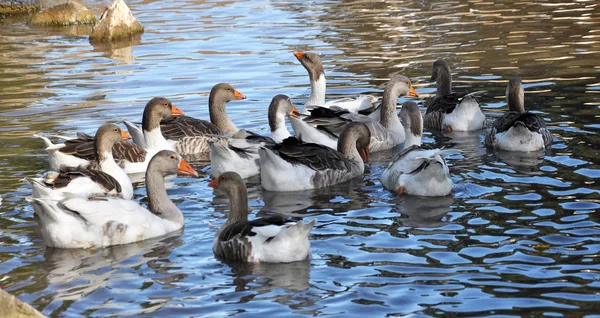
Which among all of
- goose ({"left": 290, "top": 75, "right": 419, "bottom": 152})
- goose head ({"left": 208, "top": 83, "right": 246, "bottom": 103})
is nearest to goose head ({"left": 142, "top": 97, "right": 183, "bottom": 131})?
goose head ({"left": 208, "top": 83, "right": 246, "bottom": 103})

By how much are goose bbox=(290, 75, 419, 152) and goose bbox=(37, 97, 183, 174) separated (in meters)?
2.01

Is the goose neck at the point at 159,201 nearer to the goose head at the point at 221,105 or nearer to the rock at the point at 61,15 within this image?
the goose head at the point at 221,105

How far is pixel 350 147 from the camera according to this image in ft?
45.5

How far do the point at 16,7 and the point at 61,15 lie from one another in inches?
135

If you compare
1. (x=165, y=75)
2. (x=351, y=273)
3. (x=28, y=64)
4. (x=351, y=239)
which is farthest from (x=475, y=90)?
(x=28, y=64)

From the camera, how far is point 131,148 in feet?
47.1

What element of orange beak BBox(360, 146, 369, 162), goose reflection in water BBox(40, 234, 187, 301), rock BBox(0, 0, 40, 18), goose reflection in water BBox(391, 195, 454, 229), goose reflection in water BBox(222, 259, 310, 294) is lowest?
goose reflection in water BBox(222, 259, 310, 294)

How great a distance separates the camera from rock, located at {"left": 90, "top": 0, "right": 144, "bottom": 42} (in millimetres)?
26734

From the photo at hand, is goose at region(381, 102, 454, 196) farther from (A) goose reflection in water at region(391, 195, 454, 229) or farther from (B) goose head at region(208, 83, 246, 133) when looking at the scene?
(B) goose head at region(208, 83, 246, 133)

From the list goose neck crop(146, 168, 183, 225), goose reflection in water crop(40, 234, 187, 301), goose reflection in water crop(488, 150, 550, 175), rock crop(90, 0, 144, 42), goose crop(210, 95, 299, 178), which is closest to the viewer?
goose reflection in water crop(40, 234, 187, 301)

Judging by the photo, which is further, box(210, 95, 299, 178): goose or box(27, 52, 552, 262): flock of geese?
box(210, 95, 299, 178): goose

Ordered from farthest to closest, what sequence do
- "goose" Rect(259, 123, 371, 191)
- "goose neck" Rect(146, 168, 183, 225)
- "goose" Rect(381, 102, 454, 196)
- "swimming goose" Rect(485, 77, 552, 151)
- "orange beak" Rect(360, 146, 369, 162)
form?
"orange beak" Rect(360, 146, 369, 162) < "swimming goose" Rect(485, 77, 552, 151) < "goose" Rect(259, 123, 371, 191) < "goose" Rect(381, 102, 454, 196) < "goose neck" Rect(146, 168, 183, 225)

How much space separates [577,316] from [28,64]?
18.3 metres

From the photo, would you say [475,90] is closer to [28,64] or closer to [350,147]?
[350,147]
